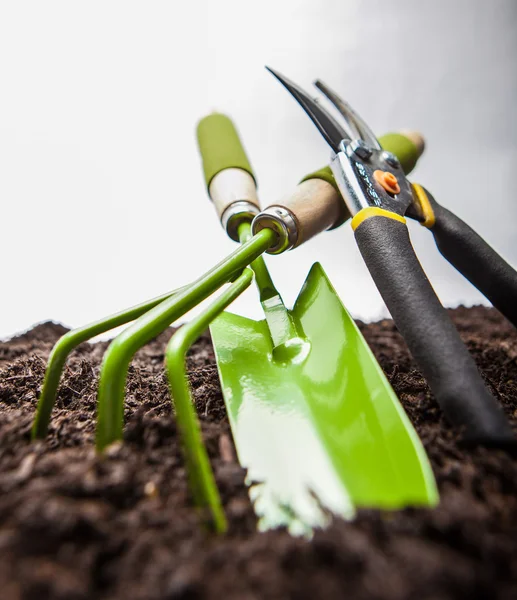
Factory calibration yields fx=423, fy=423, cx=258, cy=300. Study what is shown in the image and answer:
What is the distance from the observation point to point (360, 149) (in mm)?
790

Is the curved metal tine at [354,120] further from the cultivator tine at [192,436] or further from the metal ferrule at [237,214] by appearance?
the cultivator tine at [192,436]

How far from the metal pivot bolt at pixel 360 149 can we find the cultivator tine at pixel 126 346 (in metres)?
0.35

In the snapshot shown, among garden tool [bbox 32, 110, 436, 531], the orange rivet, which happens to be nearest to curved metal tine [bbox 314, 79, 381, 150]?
the orange rivet

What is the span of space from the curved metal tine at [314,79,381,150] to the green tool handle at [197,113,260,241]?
0.77 feet

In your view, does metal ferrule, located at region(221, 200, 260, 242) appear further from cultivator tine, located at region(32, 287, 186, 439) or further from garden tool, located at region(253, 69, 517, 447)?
cultivator tine, located at region(32, 287, 186, 439)

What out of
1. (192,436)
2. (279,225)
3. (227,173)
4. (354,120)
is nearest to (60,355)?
(192,436)

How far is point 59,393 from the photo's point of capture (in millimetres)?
663

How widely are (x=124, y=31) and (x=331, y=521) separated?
6.07ft

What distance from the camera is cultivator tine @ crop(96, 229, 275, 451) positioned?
0.45 metres

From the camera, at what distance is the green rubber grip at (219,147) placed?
99 centimetres

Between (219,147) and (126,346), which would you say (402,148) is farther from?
(126,346)

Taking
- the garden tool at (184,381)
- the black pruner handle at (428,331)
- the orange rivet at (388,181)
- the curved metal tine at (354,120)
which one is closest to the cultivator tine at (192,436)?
the garden tool at (184,381)

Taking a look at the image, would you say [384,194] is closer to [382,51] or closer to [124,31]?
[382,51]

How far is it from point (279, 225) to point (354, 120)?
0.34m
